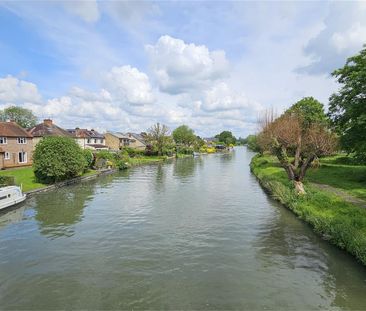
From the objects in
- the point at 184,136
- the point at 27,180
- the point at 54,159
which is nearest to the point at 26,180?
the point at 27,180

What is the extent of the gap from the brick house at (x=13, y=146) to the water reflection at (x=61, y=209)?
16.2 metres

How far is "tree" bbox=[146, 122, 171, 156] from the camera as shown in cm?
9519

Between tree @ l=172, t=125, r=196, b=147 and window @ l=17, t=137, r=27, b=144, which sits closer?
window @ l=17, t=137, r=27, b=144

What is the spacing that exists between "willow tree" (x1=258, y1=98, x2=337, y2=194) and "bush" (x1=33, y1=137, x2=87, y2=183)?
24237 millimetres

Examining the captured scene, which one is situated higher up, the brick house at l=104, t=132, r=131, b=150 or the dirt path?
the brick house at l=104, t=132, r=131, b=150

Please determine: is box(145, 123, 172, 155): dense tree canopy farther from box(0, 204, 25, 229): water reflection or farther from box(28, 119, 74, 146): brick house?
box(0, 204, 25, 229): water reflection

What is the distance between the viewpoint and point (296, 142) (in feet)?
122

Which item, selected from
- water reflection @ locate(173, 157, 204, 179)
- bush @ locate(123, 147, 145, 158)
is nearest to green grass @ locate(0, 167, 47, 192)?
water reflection @ locate(173, 157, 204, 179)

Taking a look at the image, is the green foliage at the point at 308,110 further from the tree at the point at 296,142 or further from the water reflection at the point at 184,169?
the water reflection at the point at 184,169

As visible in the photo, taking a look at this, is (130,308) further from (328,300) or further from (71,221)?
(71,221)

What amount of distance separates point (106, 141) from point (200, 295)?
97.9 meters

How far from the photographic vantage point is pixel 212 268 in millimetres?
14273

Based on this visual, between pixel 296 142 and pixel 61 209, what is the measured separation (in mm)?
27316

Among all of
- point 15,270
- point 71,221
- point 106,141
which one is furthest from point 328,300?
point 106,141
